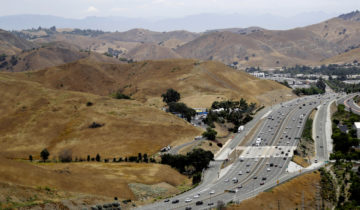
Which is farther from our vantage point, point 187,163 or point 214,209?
point 187,163

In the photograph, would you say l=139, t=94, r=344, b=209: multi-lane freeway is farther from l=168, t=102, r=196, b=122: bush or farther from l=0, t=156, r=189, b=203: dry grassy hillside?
l=168, t=102, r=196, b=122: bush

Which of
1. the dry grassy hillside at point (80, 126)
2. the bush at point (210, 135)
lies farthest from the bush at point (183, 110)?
the bush at point (210, 135)

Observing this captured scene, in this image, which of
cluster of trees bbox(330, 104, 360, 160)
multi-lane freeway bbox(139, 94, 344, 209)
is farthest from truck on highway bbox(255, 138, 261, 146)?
cluster of trees bbox(330, 104, 360, 160)

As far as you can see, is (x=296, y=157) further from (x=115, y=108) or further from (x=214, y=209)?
(x=115, y=108)

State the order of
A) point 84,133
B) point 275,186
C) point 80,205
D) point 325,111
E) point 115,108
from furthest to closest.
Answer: point 325,111 → point 115,108 → point 84,133 → point 275,186 → point 80,205

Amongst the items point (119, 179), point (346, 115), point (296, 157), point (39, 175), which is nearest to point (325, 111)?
point (346, 115)
